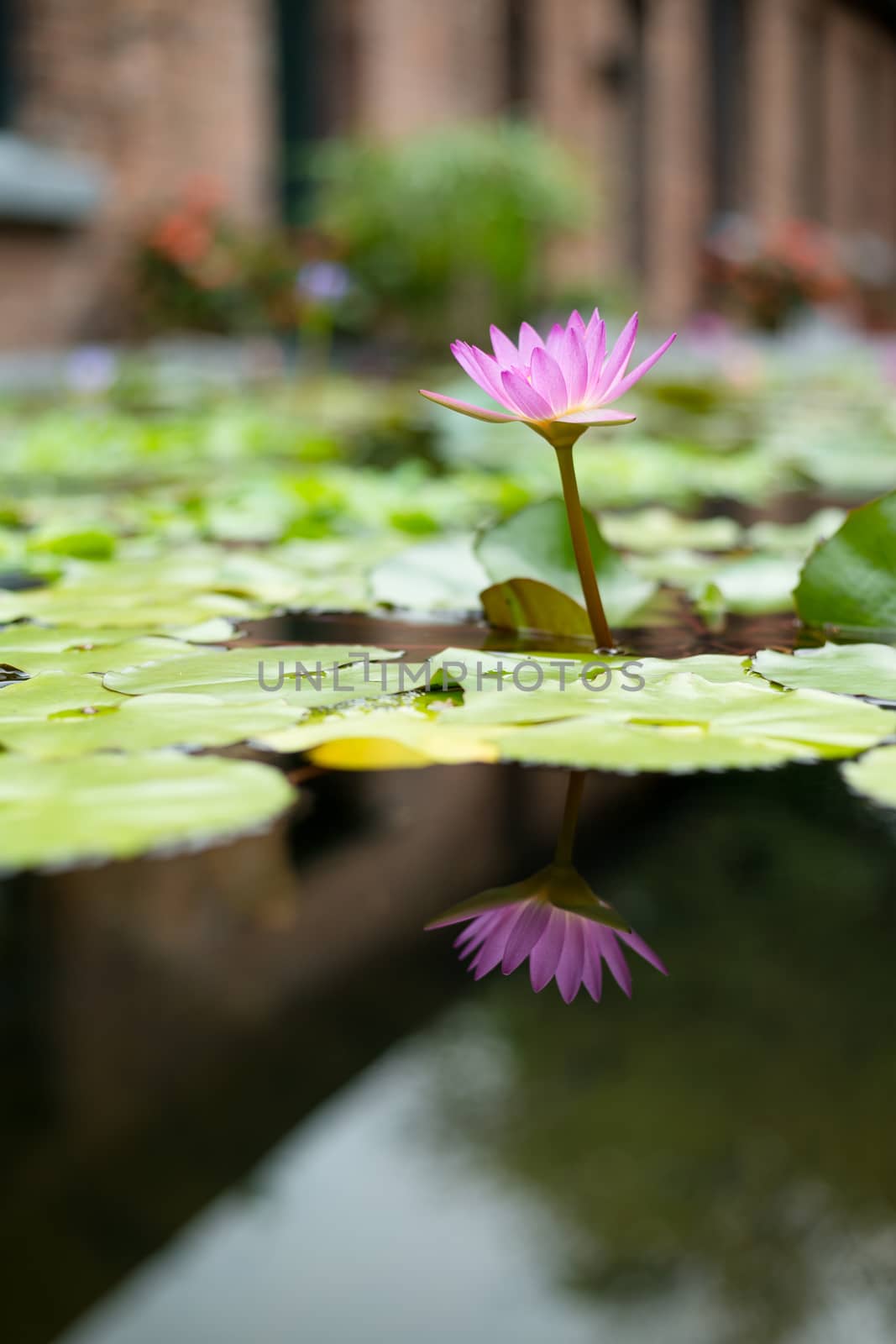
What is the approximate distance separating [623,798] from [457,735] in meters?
0.08

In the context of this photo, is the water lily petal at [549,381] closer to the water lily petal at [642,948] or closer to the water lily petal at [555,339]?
the water lily petal at [555,339]

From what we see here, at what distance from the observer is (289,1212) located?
0.73 ft

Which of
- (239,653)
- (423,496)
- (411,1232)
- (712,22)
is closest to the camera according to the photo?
(411,1232)

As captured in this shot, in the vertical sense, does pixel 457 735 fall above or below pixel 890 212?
below

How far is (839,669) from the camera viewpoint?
0.59 meters

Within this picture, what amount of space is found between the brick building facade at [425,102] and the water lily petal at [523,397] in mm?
4207

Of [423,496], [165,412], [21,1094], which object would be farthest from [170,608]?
[165,412]

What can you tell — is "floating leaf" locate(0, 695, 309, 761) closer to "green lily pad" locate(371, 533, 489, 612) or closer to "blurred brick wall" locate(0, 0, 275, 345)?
"green lily pad" locate(371, 533, 489, 612)

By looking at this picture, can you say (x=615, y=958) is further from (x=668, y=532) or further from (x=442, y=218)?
(x=442, y=218)

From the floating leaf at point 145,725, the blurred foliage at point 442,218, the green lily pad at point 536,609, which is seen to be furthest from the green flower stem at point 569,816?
the blurred foliage at point 442,218

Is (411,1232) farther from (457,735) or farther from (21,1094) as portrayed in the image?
(457,735)

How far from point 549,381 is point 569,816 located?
0.19 m

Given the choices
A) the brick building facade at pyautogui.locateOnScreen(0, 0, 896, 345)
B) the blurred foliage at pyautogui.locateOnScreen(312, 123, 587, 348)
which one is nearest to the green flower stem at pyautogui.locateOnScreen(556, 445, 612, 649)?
the brick building facade at pyautogui.locateOnScreen(0, 0, 896, 345)

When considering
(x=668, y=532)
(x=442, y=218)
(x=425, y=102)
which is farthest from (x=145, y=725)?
(x=425, y=102)
